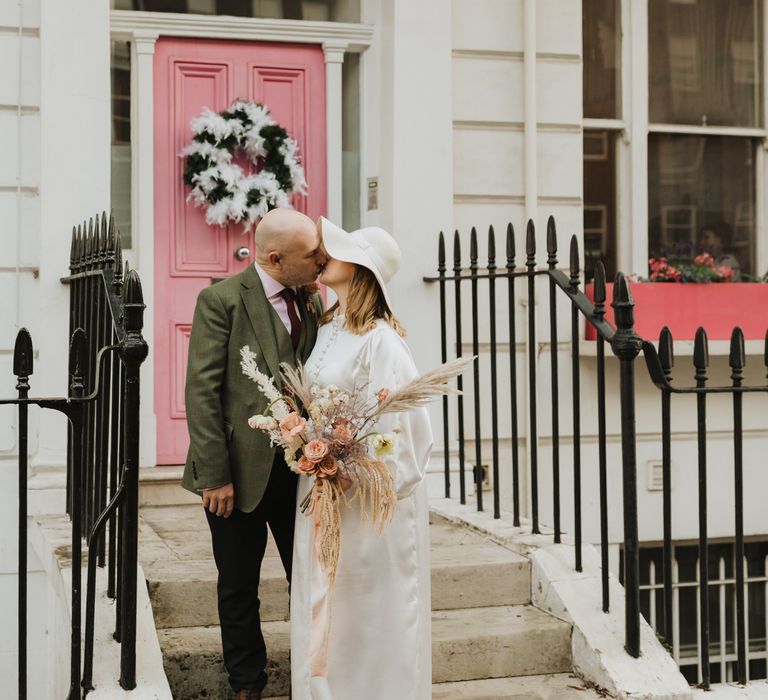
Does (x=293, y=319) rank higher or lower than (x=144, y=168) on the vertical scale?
lower

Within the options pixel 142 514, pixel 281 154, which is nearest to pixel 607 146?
pixel 281 154

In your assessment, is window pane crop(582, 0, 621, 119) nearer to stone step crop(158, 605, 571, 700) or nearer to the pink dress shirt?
stone step crop(158, 605, 571, 700)

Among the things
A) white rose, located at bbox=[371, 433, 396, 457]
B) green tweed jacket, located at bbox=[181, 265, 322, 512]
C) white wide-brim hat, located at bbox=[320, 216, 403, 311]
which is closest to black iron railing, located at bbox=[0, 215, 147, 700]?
green tweed jacket, located at bbox=[181, 265, 322, 512]

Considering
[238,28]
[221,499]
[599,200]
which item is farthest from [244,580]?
[599,200]

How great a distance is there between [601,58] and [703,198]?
1.11m

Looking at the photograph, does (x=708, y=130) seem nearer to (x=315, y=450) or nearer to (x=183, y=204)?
(x=183, y=204)

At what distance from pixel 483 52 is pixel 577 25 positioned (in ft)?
2.07

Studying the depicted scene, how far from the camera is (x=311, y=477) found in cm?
394

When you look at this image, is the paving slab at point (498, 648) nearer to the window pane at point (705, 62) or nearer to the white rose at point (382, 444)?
the white rose at point (382, 444)

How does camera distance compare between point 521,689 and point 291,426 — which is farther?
point 521,689

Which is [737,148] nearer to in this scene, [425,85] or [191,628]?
[425,85]

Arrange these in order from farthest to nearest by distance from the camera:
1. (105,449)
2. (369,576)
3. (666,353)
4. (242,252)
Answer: (242,252), (666,353), (105,449), (369,576)

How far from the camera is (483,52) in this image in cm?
690

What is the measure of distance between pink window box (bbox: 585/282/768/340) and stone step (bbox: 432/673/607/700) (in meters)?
2.59
